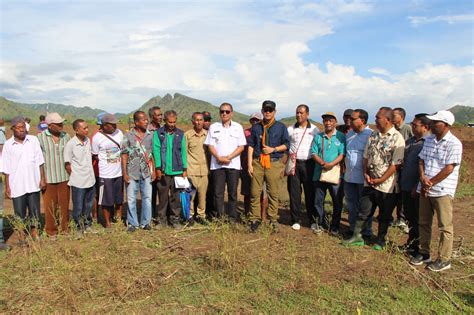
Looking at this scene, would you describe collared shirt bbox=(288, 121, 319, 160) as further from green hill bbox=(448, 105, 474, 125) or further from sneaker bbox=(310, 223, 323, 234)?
green hill bbox=(448, 105, 474, 125)

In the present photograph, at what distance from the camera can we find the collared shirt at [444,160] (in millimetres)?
4148

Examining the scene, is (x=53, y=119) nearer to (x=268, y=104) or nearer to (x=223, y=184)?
(x=223, y=184)

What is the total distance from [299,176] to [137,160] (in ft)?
8.59

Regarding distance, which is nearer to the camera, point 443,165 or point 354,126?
point 443,165

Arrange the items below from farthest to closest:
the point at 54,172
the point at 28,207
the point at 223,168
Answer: the point at 223,168
the point at 54,172
the point at 28,207

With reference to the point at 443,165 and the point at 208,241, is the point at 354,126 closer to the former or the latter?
the point at 443,165

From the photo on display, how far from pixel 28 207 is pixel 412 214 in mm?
5411

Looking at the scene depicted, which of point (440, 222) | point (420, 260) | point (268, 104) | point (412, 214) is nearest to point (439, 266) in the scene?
point (420, 260)

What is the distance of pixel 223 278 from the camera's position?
412cm

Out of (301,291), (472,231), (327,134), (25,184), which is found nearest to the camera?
(301,291)

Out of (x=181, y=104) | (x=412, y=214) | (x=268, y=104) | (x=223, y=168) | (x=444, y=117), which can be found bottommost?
(x=412, y=214)

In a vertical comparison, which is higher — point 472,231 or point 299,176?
point 299,176

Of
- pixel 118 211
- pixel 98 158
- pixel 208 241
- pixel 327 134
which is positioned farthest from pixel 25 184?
pixel 327 134

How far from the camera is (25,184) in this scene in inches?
201
